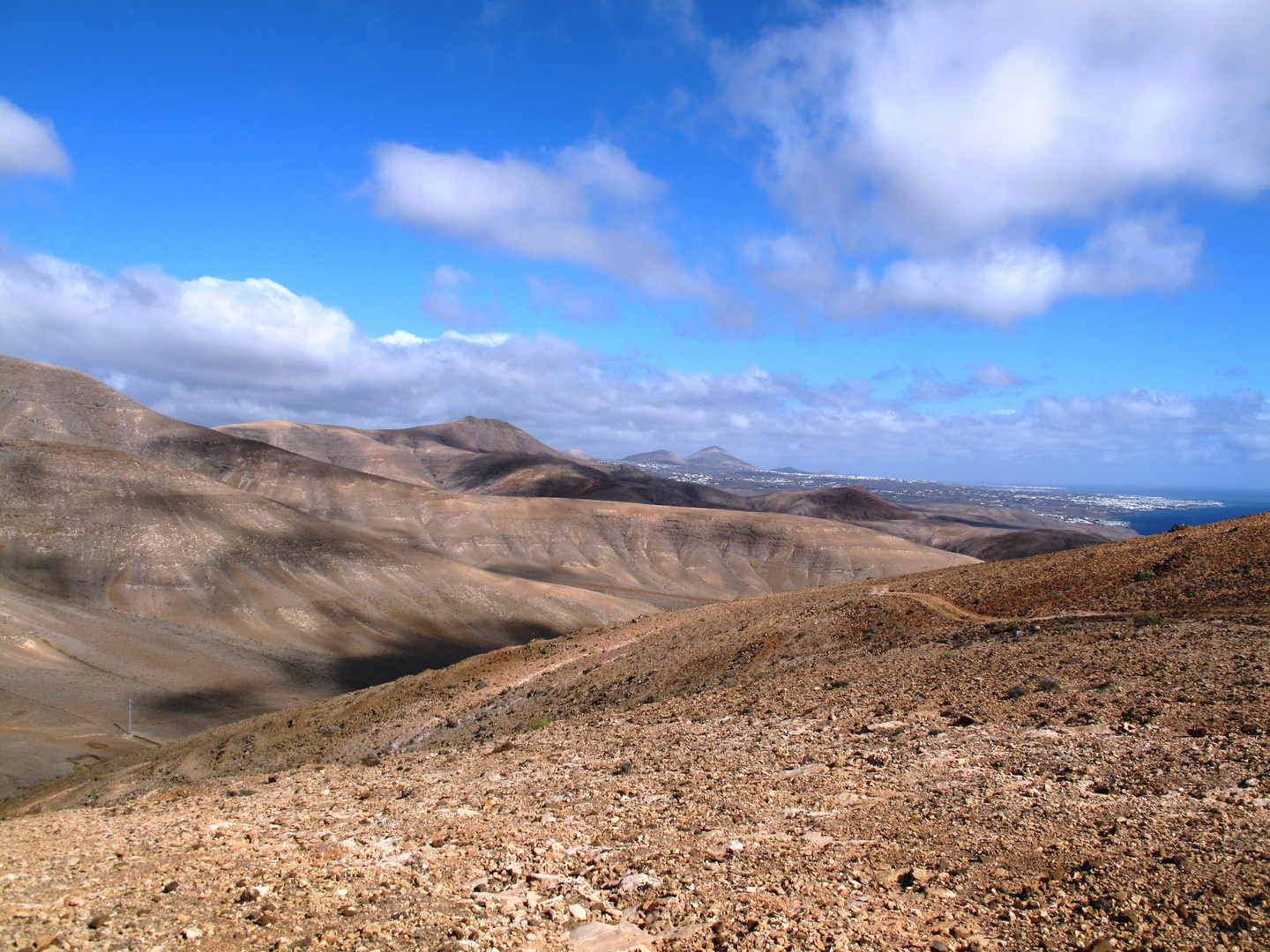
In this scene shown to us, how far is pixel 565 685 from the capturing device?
1898cm

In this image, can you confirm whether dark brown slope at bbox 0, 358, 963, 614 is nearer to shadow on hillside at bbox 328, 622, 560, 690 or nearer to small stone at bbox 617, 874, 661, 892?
shadow on hillside at bbox 328, 622, 560, 690

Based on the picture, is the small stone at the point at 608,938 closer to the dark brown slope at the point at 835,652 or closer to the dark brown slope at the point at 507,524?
the dark brown slope at the point at 835,652

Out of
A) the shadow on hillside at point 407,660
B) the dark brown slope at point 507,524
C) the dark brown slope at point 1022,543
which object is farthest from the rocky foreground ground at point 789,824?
the dark brown slope at point 1022,543

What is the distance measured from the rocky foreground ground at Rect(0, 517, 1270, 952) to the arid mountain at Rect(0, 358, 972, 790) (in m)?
27.3

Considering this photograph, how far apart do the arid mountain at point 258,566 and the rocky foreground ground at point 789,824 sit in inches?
1077

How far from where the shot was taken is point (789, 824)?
7594 millimetres

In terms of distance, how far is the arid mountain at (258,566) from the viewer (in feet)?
140

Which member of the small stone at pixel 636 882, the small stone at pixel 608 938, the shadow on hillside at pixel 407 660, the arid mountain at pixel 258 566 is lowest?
the shadow on hillside at pixel 407 660

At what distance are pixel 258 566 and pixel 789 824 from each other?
67900mm

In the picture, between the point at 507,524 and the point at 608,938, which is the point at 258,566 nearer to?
the point at 507,524

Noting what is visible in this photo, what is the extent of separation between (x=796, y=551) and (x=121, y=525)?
8297 centimetres

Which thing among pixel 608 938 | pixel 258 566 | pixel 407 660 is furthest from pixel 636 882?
pixel 258 566

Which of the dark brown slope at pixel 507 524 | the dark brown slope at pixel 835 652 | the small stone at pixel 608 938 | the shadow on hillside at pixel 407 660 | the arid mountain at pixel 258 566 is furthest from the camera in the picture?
the dark brown slope at pixel 507 524

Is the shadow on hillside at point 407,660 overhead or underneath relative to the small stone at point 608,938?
underneath
